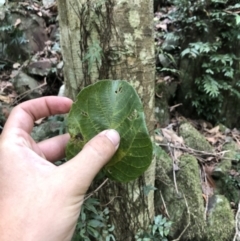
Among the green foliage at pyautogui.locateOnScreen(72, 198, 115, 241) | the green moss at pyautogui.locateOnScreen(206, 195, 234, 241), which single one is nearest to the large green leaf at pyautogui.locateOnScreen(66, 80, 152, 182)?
the green foliage at pyautogui.locateOnScreen(72, 198, 115, 241)

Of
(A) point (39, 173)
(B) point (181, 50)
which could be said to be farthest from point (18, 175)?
(B) point (181, 50)

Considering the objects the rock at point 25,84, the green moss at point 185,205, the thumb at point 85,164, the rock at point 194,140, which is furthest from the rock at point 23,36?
the thumb at point 85,164

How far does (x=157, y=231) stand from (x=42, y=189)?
0.91 metres

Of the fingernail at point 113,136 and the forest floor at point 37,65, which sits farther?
the forest floor at point 37,65

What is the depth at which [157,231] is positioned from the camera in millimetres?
1701

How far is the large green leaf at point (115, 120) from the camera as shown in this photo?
3.62 feet

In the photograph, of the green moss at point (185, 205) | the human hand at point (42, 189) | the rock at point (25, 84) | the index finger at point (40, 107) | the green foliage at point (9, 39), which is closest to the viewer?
the human hand at point (42, 189)

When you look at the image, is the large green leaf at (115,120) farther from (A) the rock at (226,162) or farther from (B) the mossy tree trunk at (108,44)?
(A) the rock at (226,162)

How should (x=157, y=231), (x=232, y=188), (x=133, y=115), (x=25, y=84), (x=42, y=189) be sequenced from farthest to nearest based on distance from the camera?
(x=25, y=84) → (x=232, y=188) → (x=157, y=231) → (x=133, y=115) → (x=42, y=189)

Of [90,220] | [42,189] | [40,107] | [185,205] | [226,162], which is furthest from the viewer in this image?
[226,162]

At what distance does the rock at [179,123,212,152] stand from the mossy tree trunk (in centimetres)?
91

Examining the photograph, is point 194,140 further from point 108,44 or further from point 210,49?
point 108,44

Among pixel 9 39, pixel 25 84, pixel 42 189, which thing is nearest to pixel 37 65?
pixel 25 84

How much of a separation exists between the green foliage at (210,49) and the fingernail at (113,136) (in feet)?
6.07
